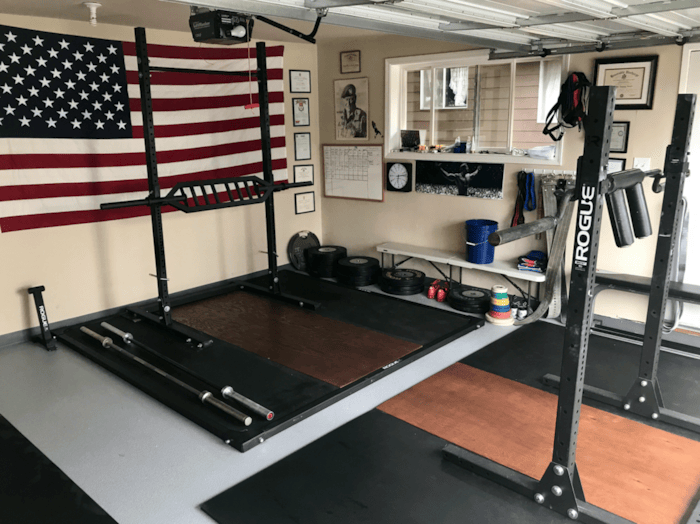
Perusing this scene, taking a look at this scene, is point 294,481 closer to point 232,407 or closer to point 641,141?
point 232,407

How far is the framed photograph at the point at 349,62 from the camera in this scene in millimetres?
6371

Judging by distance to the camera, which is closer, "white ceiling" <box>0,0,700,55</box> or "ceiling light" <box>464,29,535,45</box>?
"white ceiling" <box>0,0,700,55</box>

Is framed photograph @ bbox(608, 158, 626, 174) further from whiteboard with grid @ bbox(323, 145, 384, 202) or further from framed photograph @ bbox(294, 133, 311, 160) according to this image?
framed photograph @ bbox(294, 133, 311, 160)

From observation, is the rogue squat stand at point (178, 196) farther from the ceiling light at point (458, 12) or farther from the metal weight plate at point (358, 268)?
the ceiling light at point (458, 12)

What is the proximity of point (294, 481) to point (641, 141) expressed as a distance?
3.84 m

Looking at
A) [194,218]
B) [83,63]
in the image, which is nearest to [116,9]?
[83,63]

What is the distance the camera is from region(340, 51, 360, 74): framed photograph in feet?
20.9

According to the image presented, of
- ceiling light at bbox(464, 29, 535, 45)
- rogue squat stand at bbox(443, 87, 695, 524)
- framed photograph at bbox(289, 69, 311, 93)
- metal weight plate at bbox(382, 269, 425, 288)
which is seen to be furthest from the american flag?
rogue squat stand at bbox(443, 87, 695, 524)

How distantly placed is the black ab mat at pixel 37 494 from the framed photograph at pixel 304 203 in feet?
13.7

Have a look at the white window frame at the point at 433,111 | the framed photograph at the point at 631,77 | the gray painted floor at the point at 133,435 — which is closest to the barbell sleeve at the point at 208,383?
the gray painted floor at the point at 133,435

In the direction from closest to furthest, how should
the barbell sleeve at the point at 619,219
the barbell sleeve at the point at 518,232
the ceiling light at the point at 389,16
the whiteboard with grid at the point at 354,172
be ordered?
the barbell sleeve at the point at 518,232
the barbell sleeve at the point at 619,219
the ceiling light at the point at 389,16
the whiteboard with grid at the point at 354,172

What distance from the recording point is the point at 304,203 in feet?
23.1

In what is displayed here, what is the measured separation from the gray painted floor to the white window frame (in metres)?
2.00

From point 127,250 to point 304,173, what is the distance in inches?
92.0
